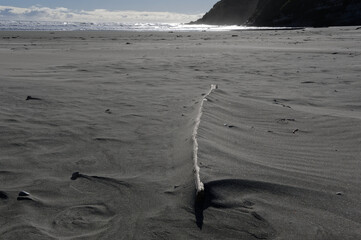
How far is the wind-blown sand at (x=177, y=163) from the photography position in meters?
1.64

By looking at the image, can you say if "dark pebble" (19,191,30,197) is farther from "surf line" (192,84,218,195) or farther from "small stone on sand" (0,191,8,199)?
"surf line" (192,84,218,195)

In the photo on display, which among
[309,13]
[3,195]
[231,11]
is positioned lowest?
[3,195]

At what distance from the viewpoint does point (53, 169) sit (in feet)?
7.41

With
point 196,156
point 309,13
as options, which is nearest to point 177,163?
point 196,156

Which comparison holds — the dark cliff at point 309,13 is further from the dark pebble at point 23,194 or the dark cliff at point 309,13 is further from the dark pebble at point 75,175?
the dark pebble at point 23,194

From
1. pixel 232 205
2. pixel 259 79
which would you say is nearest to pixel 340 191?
pixel 232 205

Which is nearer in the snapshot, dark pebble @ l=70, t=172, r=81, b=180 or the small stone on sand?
the small stone on sand

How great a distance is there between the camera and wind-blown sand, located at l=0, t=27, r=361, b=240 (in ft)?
5.38

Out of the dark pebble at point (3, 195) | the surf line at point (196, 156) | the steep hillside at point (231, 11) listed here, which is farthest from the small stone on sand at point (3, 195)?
the steep hillside at point (231, 11)

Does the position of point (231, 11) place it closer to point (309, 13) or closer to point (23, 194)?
point (309, 13)

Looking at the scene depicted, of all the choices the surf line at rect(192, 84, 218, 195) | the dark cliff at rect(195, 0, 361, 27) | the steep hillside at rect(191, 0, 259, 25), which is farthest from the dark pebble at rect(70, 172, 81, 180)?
the steep hillside at rect(191, 0, 259, 25)

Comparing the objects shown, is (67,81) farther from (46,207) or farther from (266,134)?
(46,207)

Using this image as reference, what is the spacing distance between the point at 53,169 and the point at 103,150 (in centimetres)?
42

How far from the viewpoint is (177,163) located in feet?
7.57
